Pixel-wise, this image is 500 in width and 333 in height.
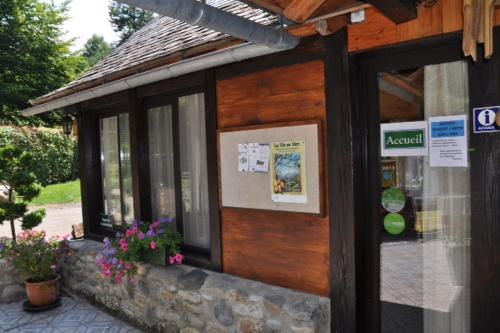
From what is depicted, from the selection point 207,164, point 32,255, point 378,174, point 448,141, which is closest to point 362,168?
point 378,174

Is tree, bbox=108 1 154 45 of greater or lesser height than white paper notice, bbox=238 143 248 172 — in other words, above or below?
above

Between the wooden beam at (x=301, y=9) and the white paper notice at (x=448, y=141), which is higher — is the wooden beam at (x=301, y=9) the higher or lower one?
the higher one

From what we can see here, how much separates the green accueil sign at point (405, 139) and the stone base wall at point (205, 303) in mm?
1323

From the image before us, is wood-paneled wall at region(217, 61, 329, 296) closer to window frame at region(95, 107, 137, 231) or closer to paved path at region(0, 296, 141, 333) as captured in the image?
paved path at region(0, 296, 141, 333)

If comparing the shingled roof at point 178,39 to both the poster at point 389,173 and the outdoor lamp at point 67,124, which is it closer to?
the outdoor lamp at point 67,124

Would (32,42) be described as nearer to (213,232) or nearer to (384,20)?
(213,232)

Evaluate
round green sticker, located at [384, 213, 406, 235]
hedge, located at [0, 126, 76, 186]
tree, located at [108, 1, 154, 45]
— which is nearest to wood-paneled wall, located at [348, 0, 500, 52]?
round green sticker, located at [384, 213, 406, 235]

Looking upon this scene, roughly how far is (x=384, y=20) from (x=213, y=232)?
252 cm

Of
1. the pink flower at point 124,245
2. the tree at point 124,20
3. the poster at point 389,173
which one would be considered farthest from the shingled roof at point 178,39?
the tree at point 124,20

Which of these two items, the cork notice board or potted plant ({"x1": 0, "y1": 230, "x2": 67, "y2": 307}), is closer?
the cork notice board

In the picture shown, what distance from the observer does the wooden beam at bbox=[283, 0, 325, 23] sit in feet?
7.94

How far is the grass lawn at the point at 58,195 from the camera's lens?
15498mm

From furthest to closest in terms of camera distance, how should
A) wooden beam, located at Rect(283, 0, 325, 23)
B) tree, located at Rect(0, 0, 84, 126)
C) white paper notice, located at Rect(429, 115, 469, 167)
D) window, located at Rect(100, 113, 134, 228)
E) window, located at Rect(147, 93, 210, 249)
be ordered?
tree, located at Rect(0, 0, 84, 126) < window, located at Rect(100, 113, 134, 228) < window, located at Rect(147, 93, 210, 249) < white paper notice, located at Rect(429, 115, 469, 167) < wooden beam, located at Rect(283, 0, 325, 23)

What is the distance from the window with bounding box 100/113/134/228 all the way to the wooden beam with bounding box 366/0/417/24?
4.19m
